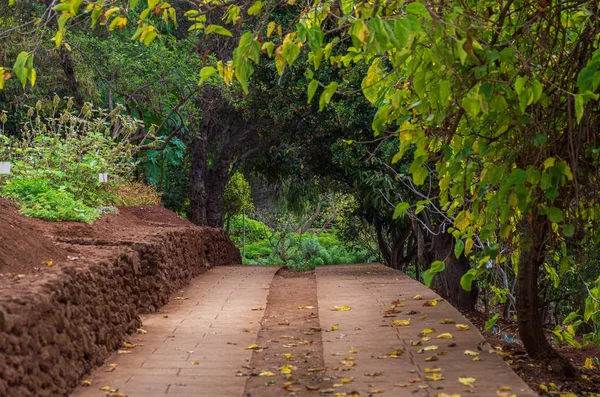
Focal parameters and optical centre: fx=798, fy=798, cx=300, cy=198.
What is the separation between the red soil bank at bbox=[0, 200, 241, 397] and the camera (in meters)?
4.61

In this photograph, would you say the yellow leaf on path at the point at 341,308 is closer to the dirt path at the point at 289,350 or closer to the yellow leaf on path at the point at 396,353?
the dirt path at the point at 289,350

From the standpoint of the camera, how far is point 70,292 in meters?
5.72

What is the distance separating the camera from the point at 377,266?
15.1 m

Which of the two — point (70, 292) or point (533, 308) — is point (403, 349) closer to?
point (533, 308)

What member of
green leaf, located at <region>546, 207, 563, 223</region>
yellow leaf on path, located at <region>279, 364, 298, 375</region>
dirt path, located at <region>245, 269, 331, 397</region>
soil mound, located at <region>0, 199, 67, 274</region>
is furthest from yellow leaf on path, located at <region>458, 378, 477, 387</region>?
soil mound, located at <region>0, 199, 67, 274</region>

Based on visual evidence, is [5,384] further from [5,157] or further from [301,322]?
[5,157]

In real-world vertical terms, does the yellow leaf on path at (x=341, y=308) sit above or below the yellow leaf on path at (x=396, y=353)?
below

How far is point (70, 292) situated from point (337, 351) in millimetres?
2173

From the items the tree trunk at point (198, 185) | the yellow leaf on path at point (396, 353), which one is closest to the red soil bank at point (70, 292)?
the yellow leaf on path at point (396, 353)

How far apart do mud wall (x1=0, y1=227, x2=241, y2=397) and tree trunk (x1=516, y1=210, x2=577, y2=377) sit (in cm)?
340

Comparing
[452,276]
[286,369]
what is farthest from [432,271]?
[452,276]

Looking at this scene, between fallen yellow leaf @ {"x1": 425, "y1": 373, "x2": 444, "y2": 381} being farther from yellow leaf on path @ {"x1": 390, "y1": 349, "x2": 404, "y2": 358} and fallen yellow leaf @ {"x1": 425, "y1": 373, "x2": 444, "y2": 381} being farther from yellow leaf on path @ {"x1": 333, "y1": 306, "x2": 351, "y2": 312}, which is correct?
yellow leaf on path @ {"x1": 333, "y1": 306, "x2": 351, "y2": 312}

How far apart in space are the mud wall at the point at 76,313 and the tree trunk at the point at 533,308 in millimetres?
3397

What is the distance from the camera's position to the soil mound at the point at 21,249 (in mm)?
6242
